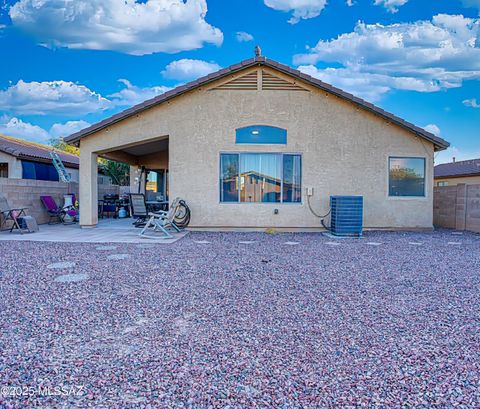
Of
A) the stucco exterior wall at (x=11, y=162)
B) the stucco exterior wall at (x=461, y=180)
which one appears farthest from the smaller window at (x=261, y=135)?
the stucco exterior wall at (x=461, y=180)

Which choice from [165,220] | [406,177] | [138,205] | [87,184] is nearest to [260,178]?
[165,220]

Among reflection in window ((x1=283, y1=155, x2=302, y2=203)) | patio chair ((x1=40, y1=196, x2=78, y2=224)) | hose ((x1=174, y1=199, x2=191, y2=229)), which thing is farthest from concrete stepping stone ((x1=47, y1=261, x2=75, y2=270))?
patio chair ((x1=40, y1=196, x2=78, y2=224))

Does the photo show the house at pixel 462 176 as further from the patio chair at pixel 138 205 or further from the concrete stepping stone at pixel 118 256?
the concrete stepping stone at pixel 118 256

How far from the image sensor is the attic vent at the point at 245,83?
1021 centimetres

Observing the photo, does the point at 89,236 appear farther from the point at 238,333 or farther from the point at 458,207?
the point at 458,207

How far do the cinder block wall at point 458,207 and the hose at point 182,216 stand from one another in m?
8.92

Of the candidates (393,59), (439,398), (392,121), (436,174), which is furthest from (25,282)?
(436,174)

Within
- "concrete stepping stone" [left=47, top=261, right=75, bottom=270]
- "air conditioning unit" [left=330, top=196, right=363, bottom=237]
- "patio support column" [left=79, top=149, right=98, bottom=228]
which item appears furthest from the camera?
"patio support column" [left=79, top=149, right=98, bottom=228]

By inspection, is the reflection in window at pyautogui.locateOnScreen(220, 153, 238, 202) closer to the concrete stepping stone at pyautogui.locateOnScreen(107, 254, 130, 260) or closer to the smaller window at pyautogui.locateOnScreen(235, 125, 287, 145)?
the smaller window at pyautogui.locateOnScreen(235, 125, 287, 145)

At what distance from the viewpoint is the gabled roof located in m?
9.88

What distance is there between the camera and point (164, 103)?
33.6 feet

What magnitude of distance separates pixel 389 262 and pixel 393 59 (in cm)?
1436

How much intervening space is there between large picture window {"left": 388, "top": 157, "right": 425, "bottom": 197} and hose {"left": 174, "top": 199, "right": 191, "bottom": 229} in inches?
240

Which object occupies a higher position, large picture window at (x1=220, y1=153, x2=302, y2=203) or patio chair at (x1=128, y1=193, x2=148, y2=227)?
large picture window at (x1=220, y1=153, x2=302, y2=203)
